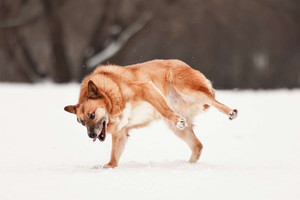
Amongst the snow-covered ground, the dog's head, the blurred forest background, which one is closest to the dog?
the dog's head

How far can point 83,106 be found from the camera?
18.2 ft

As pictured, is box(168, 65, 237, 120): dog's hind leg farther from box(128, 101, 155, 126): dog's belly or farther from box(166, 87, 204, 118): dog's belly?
box(128, 101, 155, 126): dog's belly

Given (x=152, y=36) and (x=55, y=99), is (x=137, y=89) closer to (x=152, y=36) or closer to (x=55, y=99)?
(x=55, y=99)

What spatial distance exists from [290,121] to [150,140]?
9.30ft

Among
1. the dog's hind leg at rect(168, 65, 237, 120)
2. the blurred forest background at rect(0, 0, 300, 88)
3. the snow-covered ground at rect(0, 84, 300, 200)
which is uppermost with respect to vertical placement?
the blurred forest background at rect(0, 0, 300, 88)

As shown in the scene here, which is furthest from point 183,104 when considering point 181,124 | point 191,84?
point 181,124

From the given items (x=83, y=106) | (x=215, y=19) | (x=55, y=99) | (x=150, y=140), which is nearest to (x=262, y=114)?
(x=150, y=140)

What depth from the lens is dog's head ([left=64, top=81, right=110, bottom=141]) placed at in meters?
5.45

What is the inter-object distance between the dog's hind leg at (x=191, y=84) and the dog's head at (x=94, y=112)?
1.28 m

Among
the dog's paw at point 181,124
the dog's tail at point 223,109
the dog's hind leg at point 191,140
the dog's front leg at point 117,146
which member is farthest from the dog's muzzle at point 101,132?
the dog's tail at point 223,109

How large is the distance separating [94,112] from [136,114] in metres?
0.76

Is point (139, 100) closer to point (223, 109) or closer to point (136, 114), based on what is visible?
point (136, 114)

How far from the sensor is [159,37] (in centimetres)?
1653

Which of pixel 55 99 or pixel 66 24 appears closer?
pixel 55 99
